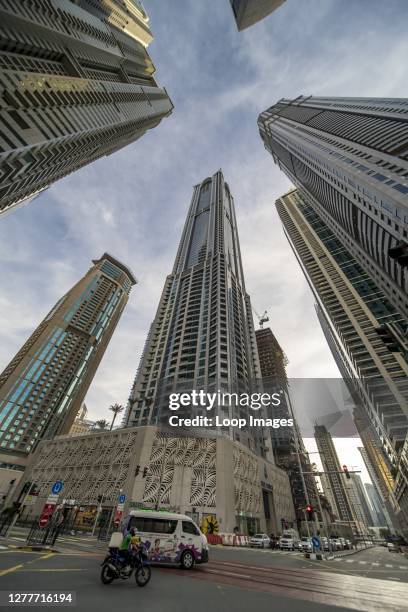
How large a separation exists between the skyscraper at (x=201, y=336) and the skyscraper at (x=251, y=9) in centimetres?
5918

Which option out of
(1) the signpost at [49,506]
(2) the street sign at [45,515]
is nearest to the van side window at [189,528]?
(1) the signpost at [49,506]

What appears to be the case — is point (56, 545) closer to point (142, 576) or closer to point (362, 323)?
point (142, 576)

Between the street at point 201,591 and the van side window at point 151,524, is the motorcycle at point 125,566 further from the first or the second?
the van side window at point 151,524

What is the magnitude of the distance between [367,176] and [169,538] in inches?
1898

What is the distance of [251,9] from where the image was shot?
34.0 m

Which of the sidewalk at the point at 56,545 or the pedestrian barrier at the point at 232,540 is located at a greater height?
the pedestrian barrier at the point at 232,540

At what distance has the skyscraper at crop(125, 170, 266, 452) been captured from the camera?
64125 mm

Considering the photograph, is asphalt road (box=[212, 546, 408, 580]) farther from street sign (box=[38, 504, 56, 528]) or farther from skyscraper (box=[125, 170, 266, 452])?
skyscraper (box=[125, 170, 266, 452])

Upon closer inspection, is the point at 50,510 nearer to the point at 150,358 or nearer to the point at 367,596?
the point at 367,596

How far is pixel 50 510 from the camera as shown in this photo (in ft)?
50.5

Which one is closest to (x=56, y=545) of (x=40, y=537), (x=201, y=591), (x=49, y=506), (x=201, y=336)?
(x=40, y=537)

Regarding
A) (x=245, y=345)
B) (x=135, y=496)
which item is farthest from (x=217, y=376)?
(x=135, y=496)

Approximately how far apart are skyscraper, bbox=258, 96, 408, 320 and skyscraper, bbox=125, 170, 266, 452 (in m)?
37.9

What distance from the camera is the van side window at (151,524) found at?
37.3 feet
